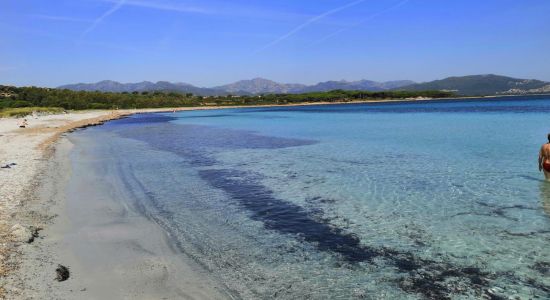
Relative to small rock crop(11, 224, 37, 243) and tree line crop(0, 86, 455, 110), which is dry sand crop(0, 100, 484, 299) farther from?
tree line crop(0, 86, 455, 110)

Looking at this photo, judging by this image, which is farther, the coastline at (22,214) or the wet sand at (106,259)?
the coastline at (22,214)

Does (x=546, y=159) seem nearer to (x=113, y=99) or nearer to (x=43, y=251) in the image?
(x=43, y=251)

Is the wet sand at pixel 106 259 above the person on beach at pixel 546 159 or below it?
below

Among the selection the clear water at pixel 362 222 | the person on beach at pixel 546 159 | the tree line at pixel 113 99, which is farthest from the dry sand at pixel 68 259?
the tree line at pixel 113 99

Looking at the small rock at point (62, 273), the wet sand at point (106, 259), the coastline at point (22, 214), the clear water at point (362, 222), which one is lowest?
the clear water at point (362, 222)

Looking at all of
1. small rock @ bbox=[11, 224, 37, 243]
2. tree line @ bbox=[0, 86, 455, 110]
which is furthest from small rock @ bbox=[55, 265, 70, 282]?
tree line @ bbox=[0, 86, 455, 110]

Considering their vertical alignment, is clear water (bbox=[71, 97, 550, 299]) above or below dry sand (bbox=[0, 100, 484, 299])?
below

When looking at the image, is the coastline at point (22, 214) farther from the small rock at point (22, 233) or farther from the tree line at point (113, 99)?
the tree line at point (113, 99)

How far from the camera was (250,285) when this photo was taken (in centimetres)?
761

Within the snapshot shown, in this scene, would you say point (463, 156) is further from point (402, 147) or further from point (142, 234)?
point (142, 234)

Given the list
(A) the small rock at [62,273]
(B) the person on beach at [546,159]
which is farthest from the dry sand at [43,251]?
(B) the person on beach at [546,159]

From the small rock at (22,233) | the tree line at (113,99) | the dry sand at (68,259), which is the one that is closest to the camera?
the dry sand at (68,259)

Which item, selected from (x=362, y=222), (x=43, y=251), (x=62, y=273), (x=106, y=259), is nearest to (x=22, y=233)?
(x=43, y=251)

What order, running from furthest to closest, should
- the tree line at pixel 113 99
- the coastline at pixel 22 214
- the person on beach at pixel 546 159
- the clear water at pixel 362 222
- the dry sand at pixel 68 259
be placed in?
the tree line at pixel 113 99 < the person on beach at pixel 546 159 < the coastline at pixel 22 214 < the clear water at pixel 362 222 < the dry sand at pixel 68 259
